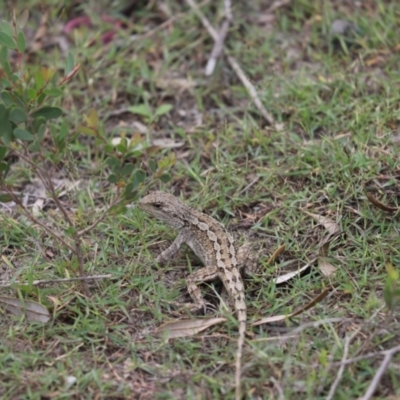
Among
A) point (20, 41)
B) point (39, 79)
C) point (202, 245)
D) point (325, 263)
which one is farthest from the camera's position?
point (202, 245)

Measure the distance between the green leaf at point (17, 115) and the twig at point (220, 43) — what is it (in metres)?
3.21

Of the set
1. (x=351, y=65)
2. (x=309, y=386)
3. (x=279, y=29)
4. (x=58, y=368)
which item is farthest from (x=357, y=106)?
(x=58, y=368)

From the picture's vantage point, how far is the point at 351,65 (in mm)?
7133

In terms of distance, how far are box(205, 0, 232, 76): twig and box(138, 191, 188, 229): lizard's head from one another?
221cm

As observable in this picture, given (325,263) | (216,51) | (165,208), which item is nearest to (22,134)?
(165,208)

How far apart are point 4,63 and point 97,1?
384 centimetres

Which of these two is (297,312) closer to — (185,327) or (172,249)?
(185,327)

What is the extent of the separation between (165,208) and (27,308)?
4.57 feet

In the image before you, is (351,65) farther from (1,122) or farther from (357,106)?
(1,122)

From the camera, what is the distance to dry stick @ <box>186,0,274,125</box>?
689 centimetres

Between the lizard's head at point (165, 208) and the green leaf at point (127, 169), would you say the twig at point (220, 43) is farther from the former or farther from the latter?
the green leaf at point (127, 169)

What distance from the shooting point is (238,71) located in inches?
292

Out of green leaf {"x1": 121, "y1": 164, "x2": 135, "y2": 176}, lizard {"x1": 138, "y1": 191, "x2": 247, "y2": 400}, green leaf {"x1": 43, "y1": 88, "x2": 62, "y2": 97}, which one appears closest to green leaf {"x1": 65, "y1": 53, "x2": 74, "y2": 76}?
green leaf {"x1": 43, "y1": 88, "x2": 62, "y2": 97}

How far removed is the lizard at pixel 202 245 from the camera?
504 cm
